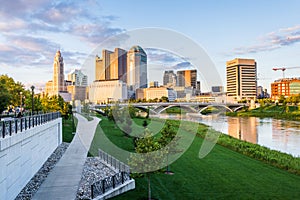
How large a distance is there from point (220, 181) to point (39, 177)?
342 inches

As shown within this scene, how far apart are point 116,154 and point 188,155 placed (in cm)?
494

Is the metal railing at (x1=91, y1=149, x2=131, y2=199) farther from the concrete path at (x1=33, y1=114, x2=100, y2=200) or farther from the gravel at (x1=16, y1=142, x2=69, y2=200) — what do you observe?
the gravel at (x1=16, y1=142, x2=69, y2=200)

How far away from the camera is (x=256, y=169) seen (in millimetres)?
15961

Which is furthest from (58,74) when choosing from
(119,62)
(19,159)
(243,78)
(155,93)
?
(19,159)

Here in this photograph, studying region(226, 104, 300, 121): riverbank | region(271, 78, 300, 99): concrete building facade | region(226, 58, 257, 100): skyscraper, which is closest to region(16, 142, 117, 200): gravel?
region(226, 104, 300, 121): riverbank

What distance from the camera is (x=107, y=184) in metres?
11.0

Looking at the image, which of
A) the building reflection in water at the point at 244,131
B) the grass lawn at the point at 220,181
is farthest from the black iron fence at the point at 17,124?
the building reflection in water at the point at 244,131

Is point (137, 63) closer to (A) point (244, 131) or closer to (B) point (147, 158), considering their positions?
(B) point (147, 158)

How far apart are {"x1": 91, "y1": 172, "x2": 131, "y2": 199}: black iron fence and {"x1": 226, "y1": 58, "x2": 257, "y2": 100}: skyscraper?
472ft

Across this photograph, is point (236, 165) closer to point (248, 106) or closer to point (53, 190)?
point (53, 190)

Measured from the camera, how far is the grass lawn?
11414mm

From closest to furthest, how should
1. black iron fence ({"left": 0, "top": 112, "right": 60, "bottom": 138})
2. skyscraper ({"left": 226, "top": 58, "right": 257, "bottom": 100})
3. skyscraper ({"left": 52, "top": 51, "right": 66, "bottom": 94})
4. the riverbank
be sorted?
black iron fence ({"left": 0, "top": 112, "right": 60, "bottom": 138}) < the riverbank < skyscraper ({"left": 52, "top": 51, "right": 66, "bottom": 94}) < skyscraper ({"left": 226, "top": 58, "right": 257, "bottom": 100})

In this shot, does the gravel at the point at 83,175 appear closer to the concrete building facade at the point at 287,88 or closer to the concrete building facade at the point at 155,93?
the concrete building facade at the point at 155,93

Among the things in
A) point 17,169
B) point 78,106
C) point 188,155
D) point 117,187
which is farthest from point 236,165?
point 78,106
